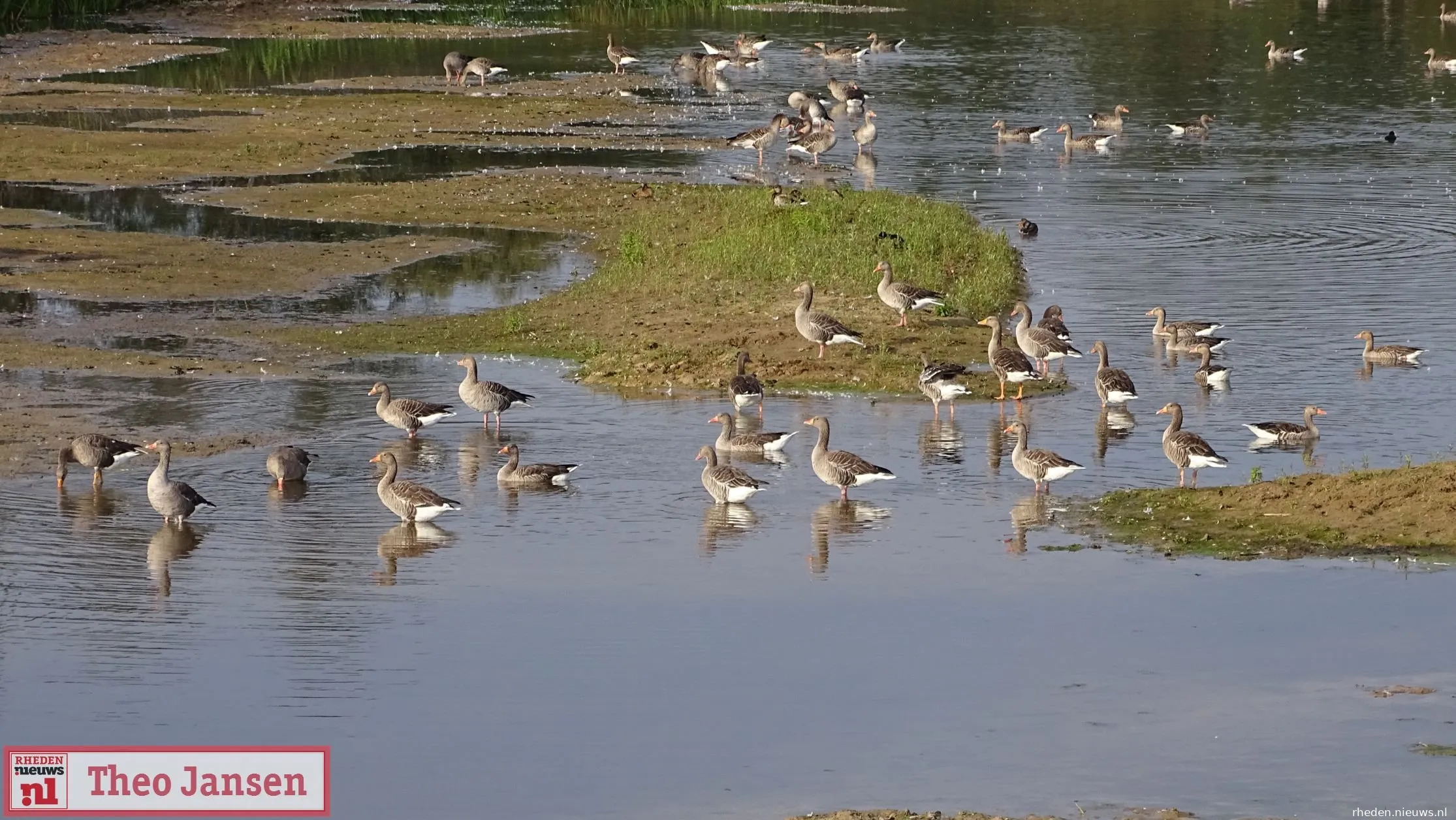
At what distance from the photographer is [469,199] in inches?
1567

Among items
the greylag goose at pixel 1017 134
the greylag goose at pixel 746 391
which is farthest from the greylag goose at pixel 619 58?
the greylag goose at pixel 746 391

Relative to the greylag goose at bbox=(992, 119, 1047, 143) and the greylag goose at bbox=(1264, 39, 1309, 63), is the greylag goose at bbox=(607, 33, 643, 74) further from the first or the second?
the greylag goose at bbox=(1264, 39, 1309, 63)

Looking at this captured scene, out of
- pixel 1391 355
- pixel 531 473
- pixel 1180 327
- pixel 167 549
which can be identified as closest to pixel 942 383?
pixel 1180 327

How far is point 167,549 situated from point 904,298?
38.9ft

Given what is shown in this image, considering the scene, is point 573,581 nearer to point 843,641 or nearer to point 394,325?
point 843,641

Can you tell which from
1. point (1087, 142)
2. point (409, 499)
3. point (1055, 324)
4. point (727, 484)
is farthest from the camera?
point (1087, 142)

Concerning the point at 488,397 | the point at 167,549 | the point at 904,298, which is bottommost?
the point at 167,549

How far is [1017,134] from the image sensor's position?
160 feet

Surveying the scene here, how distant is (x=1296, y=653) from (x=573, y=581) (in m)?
5.89

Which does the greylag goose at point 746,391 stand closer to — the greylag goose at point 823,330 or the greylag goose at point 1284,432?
the greylag goose at point 823,330

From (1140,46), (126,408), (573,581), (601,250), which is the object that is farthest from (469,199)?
(1140,46)

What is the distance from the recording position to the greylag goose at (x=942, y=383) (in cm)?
2366

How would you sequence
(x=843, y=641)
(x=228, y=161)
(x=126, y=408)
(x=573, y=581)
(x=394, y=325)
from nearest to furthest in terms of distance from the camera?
(x=843, y=641)
(x=573, y=581)
(x=126, y=408)
(x=394, y=325)
(x=228, y=161)

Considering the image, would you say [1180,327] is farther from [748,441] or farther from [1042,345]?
[748,441]
